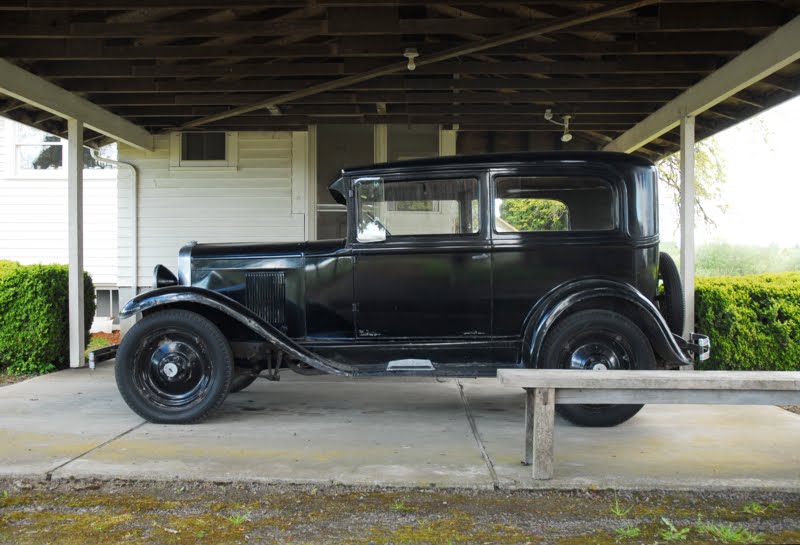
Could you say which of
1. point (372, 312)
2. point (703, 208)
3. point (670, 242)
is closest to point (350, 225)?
point (372, 312)

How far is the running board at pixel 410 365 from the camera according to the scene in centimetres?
Result: 484

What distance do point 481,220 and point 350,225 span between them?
1025mm

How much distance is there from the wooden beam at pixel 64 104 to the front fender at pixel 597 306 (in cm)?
549

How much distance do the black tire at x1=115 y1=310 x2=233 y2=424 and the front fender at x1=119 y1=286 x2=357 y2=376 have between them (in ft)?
0.49

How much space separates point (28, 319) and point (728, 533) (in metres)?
7.23

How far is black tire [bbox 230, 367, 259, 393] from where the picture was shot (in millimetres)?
5387

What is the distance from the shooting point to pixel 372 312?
201 inches

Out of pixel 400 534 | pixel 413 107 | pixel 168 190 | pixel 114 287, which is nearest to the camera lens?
pixel 400 534

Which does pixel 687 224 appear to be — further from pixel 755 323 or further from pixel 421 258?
pixel 421 258

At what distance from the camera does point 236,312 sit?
16.1 ft

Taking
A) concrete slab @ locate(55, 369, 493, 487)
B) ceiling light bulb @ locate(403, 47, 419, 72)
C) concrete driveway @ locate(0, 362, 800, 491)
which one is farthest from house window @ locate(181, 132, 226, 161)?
concrete slab @ locate(55, 369, 493, 487)

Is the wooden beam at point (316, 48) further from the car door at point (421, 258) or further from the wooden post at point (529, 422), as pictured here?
the wooden post at point (529, 422)

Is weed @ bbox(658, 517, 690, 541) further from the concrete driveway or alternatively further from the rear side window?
the rear side window

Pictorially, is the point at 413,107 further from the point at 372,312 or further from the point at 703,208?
the point at 703,208
